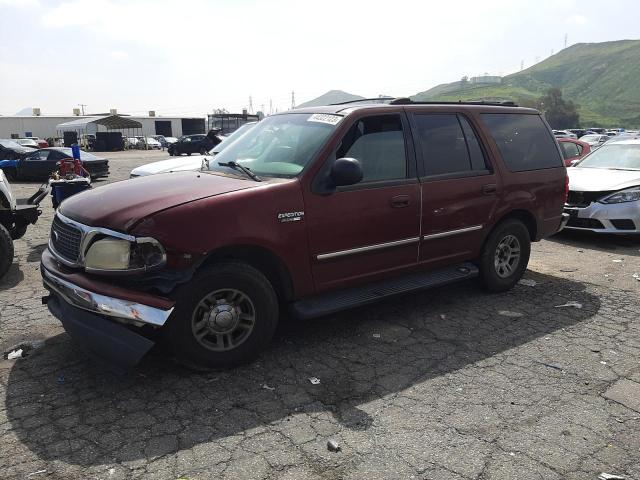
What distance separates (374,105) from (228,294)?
7.06 ft

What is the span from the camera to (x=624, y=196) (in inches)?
310

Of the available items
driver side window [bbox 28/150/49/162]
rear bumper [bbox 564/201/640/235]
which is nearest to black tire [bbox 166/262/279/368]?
rear bumper [bbox 564/201/640/235]

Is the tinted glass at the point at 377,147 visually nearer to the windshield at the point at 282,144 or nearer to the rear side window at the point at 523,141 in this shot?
the windshield at the point at 282,144

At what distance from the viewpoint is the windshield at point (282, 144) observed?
4.09 meters

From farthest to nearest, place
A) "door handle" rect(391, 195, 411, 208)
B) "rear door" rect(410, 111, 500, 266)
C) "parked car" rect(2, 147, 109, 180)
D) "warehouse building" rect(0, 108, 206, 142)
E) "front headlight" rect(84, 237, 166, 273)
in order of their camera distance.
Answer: "warehouse building" rect(0, 108, 206, 142)
"parked car" rect(2, 147, 109, 180)
"rear door" rect(410, 111, 500, 266)
"door handle" rect(391, 195, 411, 208)
"front headlight" rect(84, 237, 166, 273)

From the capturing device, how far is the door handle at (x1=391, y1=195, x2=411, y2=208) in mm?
4332

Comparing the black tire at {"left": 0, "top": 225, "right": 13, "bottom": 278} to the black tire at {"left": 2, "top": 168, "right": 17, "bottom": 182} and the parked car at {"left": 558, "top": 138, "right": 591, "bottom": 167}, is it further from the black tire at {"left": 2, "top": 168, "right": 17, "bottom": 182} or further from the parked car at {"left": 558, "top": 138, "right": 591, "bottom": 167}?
the black tire at {"left": 2, "top": 168, "right": 17, "bottom": 182}

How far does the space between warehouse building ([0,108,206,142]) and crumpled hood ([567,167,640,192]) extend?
195 feet

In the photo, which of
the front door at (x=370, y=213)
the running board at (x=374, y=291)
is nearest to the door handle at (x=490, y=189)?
the running board at (x=374, y=291)

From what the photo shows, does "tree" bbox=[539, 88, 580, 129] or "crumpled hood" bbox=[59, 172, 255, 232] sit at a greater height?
"tree" bbox=[539, 88, 580, 129]

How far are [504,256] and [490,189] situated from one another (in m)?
0.87

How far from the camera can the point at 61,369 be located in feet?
12.2

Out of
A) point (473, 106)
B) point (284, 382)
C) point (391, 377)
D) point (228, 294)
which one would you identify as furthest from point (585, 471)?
point (473, 106)

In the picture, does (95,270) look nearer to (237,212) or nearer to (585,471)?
(237,212)
